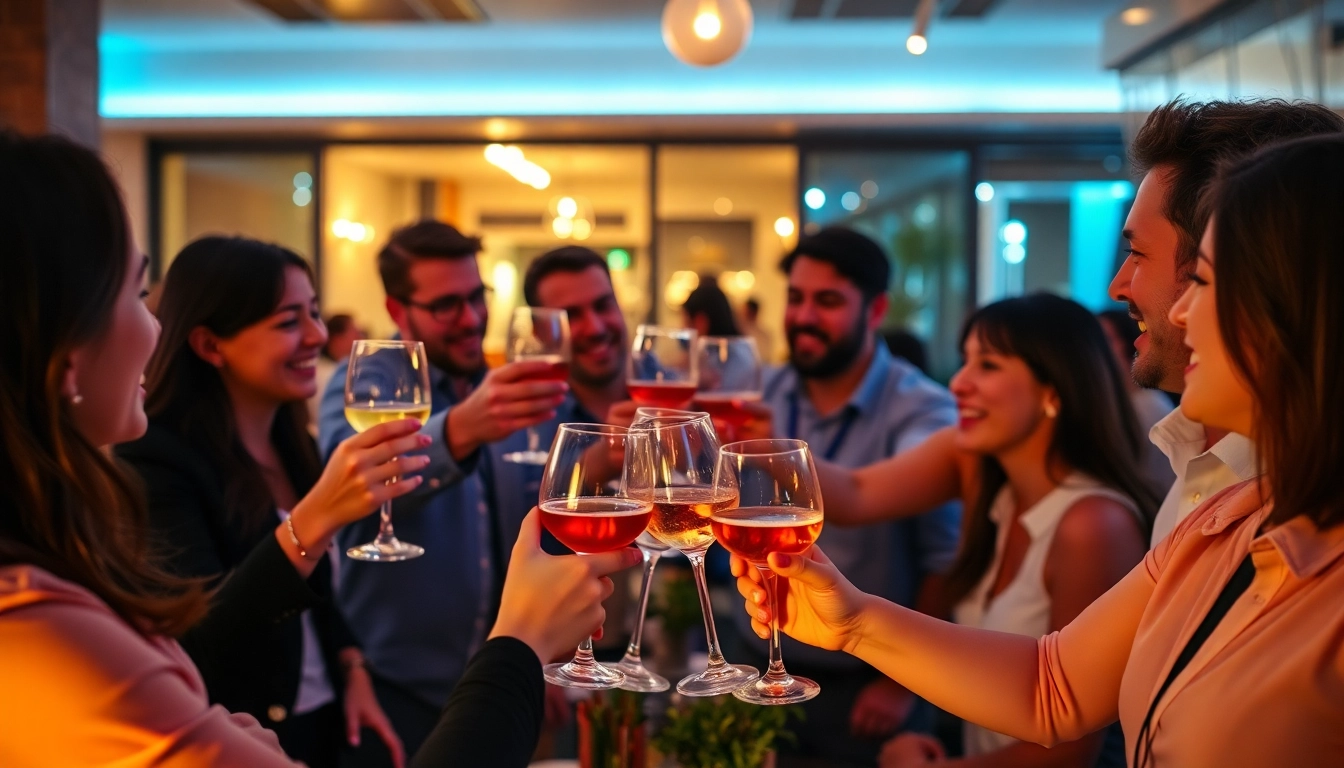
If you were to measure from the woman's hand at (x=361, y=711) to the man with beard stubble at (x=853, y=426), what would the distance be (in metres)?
1.02

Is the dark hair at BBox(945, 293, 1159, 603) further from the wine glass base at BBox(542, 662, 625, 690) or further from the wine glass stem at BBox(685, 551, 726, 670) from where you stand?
the wine glass base at BBox(542, 662, 625, 690)

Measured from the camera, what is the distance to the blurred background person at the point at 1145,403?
2.37 metres

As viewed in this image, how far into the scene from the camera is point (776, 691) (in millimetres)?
1203

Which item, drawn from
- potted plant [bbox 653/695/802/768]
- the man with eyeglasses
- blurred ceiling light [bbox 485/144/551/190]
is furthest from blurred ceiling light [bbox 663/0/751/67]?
→ blurred ceiling light [bbox 485/144/551/190]

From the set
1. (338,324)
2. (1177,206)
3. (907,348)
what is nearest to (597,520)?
(1177,206)

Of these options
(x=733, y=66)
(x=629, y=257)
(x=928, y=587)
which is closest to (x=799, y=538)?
(x=928, y=587)

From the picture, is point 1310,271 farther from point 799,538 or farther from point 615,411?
point 615,411

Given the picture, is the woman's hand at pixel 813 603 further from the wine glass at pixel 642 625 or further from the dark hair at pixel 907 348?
the dark hair at pixel 907 348

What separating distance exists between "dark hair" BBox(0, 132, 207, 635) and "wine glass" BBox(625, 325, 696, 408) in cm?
124

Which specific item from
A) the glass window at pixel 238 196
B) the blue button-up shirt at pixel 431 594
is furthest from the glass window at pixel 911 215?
the blue button-up shirt at pixel 431 594

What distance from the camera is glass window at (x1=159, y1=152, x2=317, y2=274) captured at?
8523 millimetres

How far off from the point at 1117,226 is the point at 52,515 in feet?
28.3

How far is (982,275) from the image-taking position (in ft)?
28.3

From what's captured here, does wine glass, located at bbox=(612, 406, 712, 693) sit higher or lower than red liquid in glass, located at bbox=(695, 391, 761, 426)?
lower
